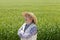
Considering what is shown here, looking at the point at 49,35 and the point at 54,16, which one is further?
the point at 54,16

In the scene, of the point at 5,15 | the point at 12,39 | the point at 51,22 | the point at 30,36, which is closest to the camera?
the point at 30,36

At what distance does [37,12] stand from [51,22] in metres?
1.12

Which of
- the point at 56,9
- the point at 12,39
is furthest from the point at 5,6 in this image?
the point at 12,39

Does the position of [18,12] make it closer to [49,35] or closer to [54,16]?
[54,16]

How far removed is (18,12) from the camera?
8.48 meters

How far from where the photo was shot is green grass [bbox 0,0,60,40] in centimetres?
714

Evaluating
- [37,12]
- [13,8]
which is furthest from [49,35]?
[13,8]

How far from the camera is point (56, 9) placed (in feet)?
29.8

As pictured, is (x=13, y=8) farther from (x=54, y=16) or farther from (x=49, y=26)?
(x=49, y=26)

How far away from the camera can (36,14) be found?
8445 millimetres

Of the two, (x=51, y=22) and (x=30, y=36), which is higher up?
(x=30, y=36)

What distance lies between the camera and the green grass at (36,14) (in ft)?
23.4

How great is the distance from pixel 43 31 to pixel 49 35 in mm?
192

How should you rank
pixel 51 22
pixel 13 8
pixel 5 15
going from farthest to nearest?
1. pixel 13 8
2. pixel 5 15
3. pixel 51 22
